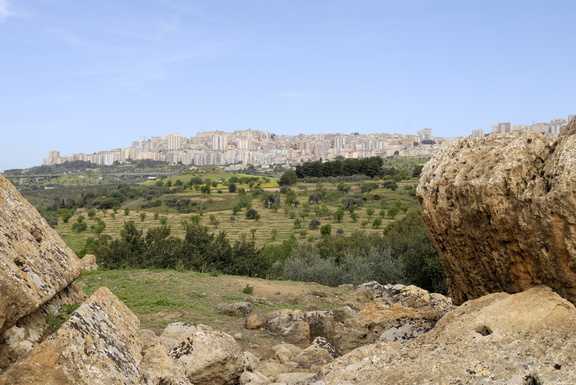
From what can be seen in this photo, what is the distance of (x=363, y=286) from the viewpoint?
54.0ft

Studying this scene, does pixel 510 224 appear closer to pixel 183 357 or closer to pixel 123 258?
pixel 183 357

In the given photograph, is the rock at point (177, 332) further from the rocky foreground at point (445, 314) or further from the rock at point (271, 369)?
the rock at point (271, 369)

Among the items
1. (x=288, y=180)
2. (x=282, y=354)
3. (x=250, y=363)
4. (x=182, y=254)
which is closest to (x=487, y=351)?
(x=250, y=363)

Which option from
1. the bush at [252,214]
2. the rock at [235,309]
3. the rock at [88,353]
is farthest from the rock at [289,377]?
the bush at [252,214]

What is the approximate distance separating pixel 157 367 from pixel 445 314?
10.3 feet

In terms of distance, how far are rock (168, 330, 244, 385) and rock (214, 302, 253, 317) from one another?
519cm

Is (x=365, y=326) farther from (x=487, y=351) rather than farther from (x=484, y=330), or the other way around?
(x=487, y=351)

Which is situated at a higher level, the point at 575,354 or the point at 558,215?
the point at 558,215

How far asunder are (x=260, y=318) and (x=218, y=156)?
188m

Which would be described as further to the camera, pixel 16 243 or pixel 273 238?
pixel 273 238

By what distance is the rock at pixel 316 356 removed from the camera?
7805mm

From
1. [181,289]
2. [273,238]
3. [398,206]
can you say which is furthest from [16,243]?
[398,206]

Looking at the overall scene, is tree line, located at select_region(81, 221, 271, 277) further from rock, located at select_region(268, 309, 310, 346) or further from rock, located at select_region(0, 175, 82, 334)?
rock, located at select_region(0, 175, 82, 334)

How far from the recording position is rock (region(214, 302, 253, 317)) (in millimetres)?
12094
